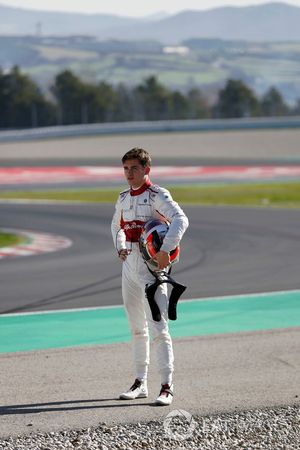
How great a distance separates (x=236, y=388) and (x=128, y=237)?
166 centimetres

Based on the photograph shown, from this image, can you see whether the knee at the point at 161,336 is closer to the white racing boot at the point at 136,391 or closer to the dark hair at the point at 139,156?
the white racing boot at the point at 136,391

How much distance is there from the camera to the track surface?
1536 cm

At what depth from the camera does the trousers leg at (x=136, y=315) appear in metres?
8.52

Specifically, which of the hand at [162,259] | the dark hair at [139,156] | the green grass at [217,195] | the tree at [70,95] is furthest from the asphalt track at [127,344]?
the tree at [70,95]

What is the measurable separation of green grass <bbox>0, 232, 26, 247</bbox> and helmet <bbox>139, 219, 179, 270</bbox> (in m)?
14.1

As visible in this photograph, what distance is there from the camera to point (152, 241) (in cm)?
813

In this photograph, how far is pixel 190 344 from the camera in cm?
1094

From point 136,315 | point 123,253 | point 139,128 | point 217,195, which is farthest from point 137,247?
point 139,128

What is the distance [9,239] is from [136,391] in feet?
49.3

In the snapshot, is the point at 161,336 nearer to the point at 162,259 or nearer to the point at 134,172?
the point at 162,259

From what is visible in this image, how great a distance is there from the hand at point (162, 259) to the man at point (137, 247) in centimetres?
5

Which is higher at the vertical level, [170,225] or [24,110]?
[170,225]

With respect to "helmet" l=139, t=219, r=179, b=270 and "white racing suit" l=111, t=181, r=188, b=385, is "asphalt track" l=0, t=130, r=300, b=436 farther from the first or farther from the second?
"helmet" l=139, t=219, r=179, b=270

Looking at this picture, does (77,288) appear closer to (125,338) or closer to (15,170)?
(125,338)
